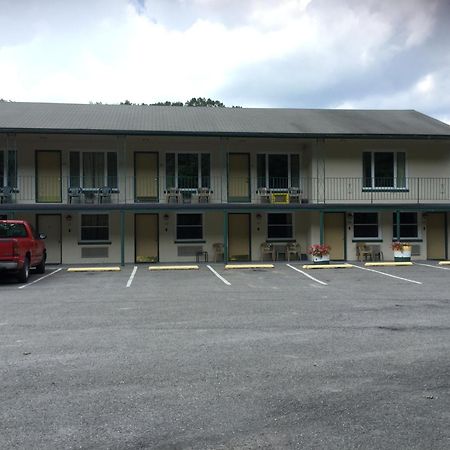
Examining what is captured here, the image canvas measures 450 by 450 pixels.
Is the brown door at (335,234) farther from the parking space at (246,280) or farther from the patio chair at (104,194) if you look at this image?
the patio chair at (104,194)

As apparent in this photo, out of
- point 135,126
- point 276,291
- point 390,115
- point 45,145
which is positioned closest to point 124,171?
point 135,126

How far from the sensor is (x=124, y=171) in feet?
65.0

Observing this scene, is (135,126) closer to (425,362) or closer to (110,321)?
(110,321)

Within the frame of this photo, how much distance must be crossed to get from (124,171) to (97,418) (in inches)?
638

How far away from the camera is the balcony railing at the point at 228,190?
20094 mm

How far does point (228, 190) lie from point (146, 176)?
11.2 ft

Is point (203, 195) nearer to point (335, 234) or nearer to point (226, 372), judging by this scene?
point (335, 234)

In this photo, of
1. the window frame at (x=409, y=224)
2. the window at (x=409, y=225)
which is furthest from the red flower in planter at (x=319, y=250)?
the window at (x=409, y=225)

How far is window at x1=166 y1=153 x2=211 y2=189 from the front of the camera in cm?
2078

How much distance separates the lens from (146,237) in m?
20.7

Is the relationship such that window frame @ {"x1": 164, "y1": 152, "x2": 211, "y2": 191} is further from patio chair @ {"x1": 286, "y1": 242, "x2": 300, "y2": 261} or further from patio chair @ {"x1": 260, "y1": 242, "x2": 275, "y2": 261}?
patio chair @ {"x1": 286, "y1": 242, "x2": 300, "y2": 261}

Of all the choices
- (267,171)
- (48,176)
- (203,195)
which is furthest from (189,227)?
(48,176)

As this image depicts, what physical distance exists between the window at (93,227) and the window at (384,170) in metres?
11.0

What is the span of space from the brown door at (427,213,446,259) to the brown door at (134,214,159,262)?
11.7 meters
